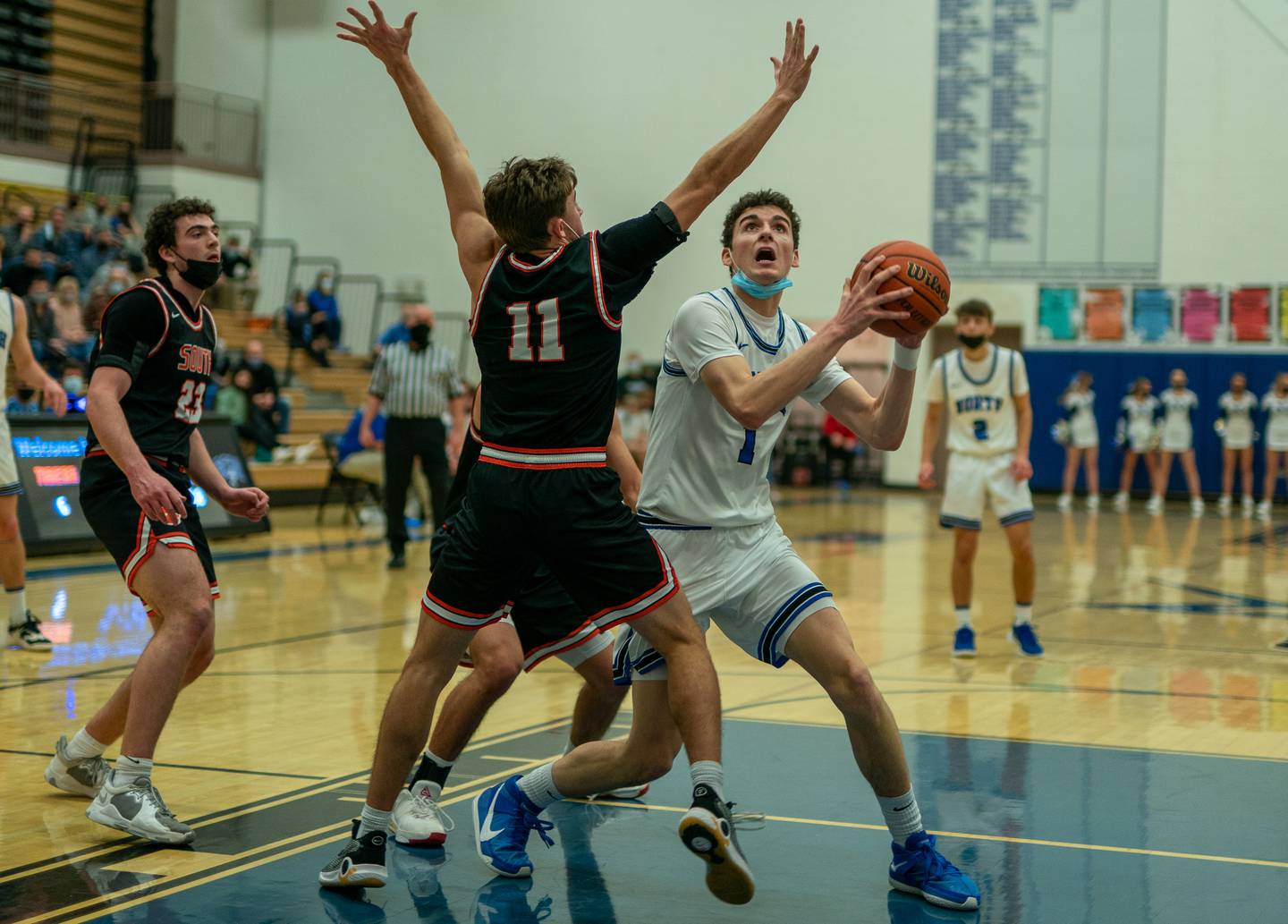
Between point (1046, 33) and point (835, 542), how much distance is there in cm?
920

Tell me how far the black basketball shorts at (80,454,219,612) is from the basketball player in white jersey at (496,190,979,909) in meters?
1.41

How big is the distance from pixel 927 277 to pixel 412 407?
25.2ft

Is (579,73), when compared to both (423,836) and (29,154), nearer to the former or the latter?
(29,154)

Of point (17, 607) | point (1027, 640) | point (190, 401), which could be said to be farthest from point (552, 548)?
point (1027, 640)

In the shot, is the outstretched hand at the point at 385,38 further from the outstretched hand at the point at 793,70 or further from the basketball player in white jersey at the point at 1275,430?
the basketball player in white jersey at the point at 1275,430

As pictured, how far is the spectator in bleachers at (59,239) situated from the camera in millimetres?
18188

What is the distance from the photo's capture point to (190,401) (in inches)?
186

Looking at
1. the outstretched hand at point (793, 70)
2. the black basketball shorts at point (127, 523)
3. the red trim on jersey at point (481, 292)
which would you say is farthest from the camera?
the black basketball shorts at point (127, 523)

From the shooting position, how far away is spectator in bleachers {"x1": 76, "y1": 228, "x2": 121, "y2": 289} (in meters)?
18.6

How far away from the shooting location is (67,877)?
4027mm

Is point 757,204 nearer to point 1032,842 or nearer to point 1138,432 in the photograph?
point 1032,842

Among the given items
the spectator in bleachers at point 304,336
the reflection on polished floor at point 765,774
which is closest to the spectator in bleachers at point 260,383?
the spectator in bleachers at point 304,336

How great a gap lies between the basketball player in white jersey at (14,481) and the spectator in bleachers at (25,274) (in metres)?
9.12

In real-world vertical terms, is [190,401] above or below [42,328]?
below
